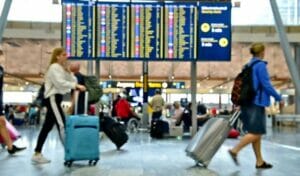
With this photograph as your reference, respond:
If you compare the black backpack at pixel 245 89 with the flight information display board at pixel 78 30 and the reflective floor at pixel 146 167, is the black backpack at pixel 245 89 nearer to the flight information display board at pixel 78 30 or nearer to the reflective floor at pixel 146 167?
the reflective floor at pixel 146 167

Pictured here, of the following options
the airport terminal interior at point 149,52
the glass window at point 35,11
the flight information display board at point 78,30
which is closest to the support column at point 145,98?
the airport terminal interior at point 149,52

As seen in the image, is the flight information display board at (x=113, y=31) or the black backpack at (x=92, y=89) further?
the flight information display board at (x=113, y=31)

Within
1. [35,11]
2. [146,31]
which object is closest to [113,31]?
[146,31]

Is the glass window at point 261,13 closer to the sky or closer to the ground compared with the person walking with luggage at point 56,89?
closer to the sky

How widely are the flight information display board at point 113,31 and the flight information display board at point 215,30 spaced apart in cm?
173

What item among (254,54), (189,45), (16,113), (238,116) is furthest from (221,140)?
(16,113)

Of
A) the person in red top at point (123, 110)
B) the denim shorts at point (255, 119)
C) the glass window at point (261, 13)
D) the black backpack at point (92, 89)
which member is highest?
the glass window at point (261, 13)

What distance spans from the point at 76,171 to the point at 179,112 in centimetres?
1184

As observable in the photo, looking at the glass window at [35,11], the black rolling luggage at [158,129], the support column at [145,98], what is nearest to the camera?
the black rolling luggage at [158,129]

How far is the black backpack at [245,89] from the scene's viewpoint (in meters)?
6.71

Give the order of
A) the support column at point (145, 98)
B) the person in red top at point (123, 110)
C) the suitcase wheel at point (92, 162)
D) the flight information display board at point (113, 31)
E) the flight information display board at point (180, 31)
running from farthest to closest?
the support column at point (145, 98)
the person in red top at point (123, 110)
the flight information display board at point (180, 31)
the flight information display board at point (113, 31)
the suitcase wheel at point (92, 162)

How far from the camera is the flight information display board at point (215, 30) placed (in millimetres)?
12828

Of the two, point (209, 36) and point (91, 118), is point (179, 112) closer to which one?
point (209, 36)

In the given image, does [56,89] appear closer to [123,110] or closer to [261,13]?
[123,110]
